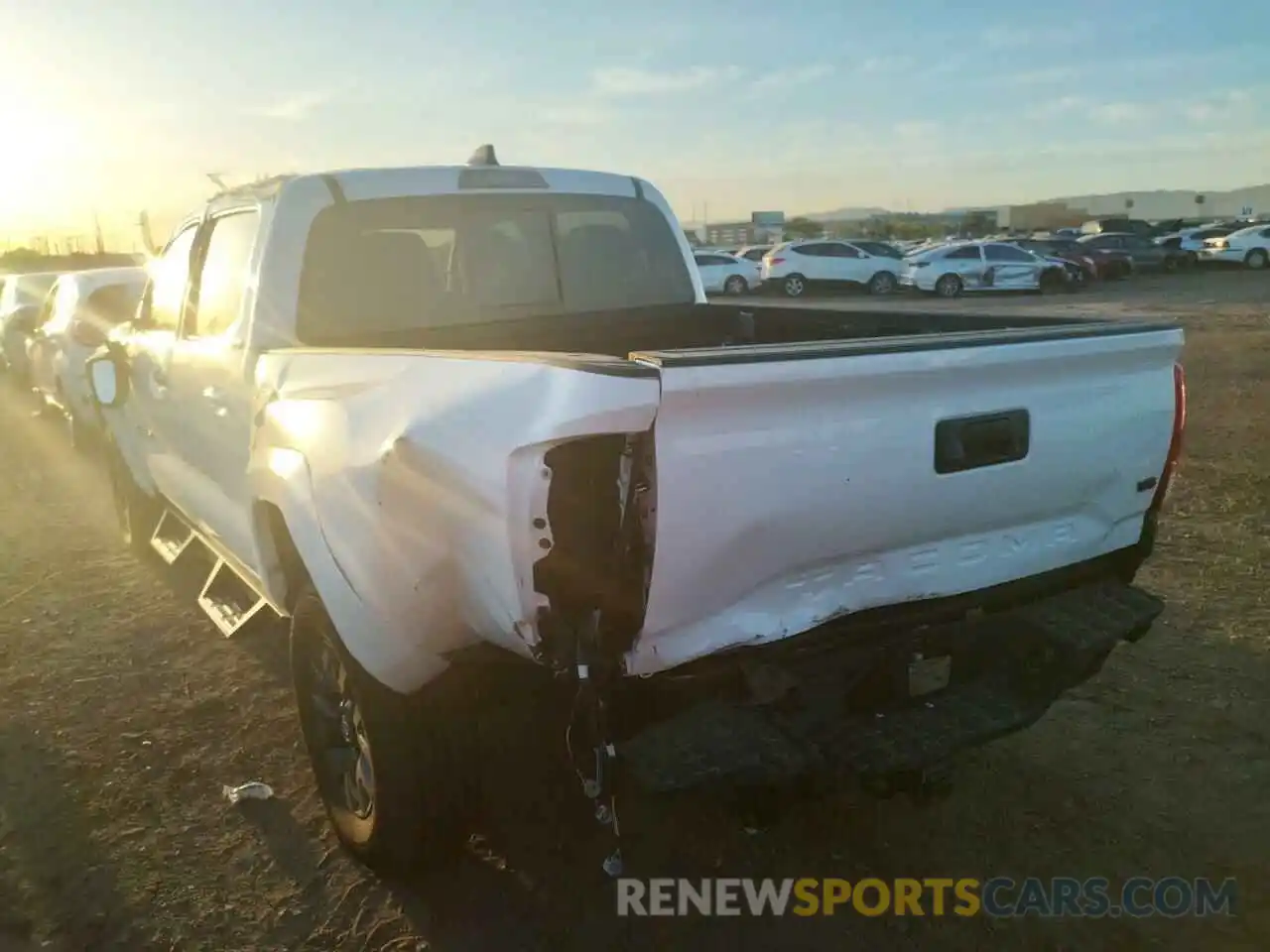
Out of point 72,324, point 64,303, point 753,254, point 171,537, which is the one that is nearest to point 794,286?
point 753,254

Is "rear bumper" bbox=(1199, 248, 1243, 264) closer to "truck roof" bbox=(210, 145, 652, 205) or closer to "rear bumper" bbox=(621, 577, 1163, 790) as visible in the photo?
"truck roof" bbox=(210, 145, 652, 205)

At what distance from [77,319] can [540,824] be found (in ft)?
24.7

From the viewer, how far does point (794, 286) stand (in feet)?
105

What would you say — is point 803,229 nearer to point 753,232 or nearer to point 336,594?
point 753,232

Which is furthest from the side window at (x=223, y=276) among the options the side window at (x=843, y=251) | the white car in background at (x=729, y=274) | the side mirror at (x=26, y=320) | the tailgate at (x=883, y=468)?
the white car in background at (x=729, y=274)

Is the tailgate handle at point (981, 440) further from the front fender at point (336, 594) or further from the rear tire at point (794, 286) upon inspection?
the rear tire at point (794, 286)

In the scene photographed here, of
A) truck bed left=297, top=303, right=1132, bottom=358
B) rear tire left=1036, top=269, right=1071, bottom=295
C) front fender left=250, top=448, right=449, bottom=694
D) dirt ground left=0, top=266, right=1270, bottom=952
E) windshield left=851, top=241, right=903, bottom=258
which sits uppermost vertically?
truck bed left=297, top=303, right=1132, bottom=358

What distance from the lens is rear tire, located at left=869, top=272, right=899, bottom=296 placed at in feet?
106

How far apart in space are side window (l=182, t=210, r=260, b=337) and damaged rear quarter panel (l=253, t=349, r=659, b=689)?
49.1 inches

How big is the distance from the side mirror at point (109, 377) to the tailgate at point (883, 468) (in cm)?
423

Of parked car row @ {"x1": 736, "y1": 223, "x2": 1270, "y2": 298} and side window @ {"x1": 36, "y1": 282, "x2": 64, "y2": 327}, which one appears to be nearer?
side window @ {"x1": 36, "y1": 282, "x2": 64, "y2": 327}

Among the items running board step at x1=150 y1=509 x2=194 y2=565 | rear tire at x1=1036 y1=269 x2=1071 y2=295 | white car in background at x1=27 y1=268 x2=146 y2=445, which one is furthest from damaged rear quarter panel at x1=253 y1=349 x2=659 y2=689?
rear tire at x1=1036 y1=269 x2=1071 y2=295

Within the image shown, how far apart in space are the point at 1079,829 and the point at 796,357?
2.08 meters

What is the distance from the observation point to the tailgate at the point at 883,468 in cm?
238
